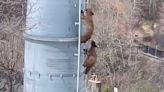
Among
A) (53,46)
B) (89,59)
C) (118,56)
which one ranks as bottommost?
(118,56)

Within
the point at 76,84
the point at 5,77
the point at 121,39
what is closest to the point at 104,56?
the point at 121,39

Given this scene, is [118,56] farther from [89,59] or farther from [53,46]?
[53,46]

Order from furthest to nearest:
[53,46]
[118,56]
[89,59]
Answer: [118,56]
[89,59]
[53,46]

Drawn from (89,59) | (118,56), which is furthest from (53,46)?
(118,56)

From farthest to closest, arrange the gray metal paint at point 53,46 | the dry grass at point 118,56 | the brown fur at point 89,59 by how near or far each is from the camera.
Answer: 1. the dry grass at point 118,56
2. the brown fur at point 89,59
3. the gray metal paint at point 53,46

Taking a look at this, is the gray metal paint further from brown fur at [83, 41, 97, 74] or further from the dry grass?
the dry grass

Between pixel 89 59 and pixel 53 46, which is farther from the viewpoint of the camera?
pixel 89 59

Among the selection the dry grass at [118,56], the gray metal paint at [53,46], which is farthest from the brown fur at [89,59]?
the dry grass at [118,56]

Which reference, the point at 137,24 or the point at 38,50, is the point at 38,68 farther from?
the point at 137,24

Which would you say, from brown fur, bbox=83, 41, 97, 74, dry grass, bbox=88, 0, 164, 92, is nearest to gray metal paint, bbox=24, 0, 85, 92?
brown fur, bbox=83, 41, 97, 74

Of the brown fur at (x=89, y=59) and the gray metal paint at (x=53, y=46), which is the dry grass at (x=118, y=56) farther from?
the gray metal paint at (x=53, y=46)

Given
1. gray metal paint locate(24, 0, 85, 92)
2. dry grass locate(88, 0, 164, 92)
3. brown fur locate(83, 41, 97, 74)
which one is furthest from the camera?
dry grass locate(88, 0, 164, 92)

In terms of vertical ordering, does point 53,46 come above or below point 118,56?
above

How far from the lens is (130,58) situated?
844 cm
